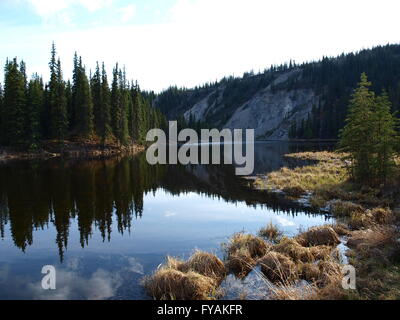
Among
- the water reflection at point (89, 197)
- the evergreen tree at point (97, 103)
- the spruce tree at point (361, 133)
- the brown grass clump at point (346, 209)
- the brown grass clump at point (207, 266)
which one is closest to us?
the brown grass clump at point (207, 266)

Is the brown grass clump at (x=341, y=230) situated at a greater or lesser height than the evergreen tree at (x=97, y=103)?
lesser

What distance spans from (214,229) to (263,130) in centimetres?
18062

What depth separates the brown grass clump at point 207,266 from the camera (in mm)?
10422

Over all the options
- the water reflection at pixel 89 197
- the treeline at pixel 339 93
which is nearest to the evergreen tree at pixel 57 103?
the water reflection at pixel 89 197

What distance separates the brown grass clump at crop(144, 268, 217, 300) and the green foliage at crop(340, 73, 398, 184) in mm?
18613

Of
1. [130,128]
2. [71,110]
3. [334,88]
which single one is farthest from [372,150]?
[334,88]

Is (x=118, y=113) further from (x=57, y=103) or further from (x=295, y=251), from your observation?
(x=295, y=251)

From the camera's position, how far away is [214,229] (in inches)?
669

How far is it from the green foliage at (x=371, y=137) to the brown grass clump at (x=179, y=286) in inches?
733

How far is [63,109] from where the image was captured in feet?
219

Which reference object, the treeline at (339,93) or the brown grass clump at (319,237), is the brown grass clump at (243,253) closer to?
the brown grass clump at (319,237)

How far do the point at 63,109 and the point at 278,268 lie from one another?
65.3 metres

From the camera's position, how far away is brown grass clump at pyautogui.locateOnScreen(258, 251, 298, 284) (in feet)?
33.2
